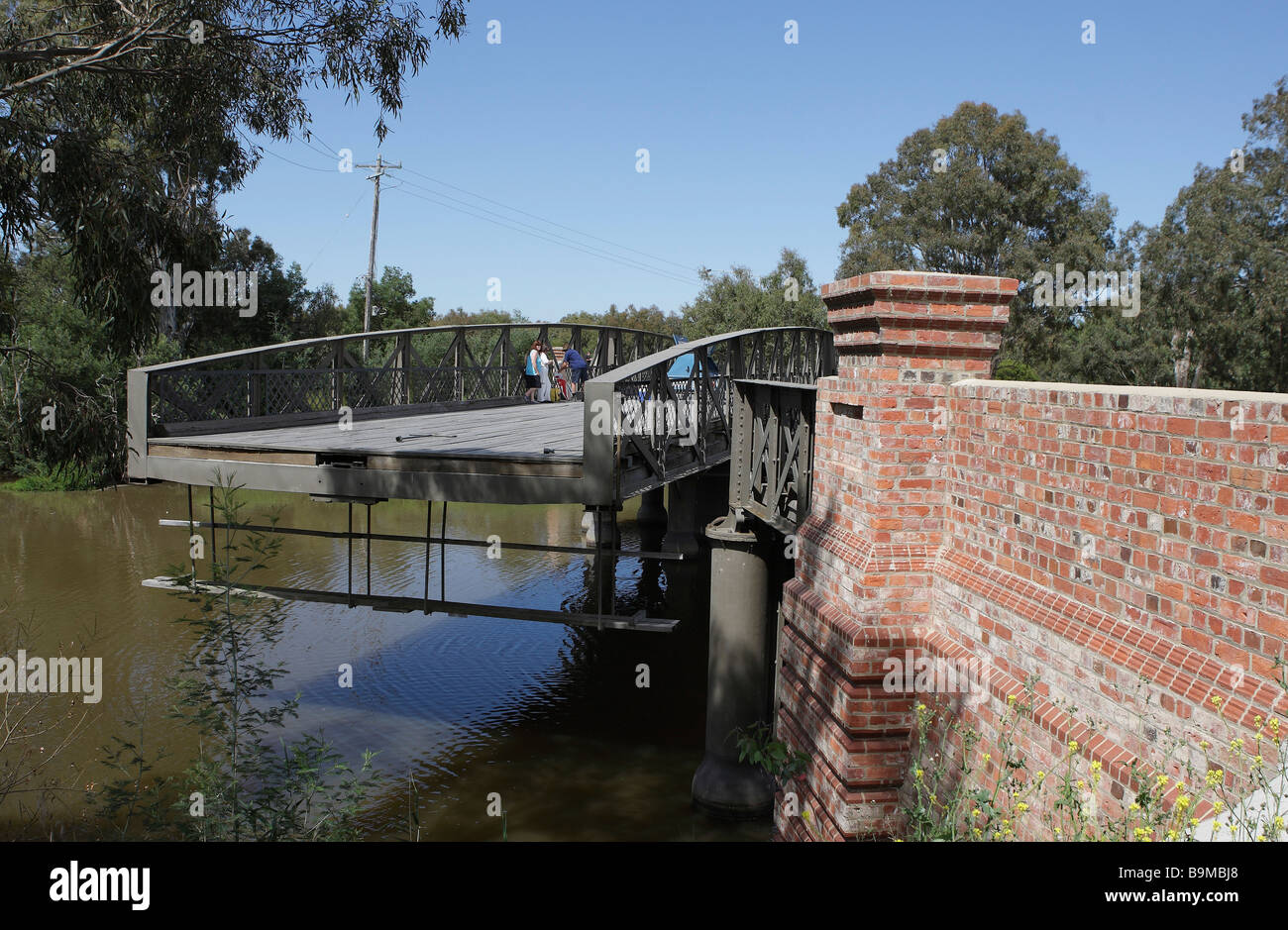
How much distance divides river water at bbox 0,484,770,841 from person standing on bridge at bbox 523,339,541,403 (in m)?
3.68

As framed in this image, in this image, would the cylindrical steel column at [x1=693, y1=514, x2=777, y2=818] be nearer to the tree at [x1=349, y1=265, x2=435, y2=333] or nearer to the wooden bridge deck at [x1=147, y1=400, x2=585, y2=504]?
the wooden bridge deck at [x1=147, y1=400, x2=585, y2=504]

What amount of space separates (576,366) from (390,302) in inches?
1115

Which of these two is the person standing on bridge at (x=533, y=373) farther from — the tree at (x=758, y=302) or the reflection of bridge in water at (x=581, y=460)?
the tree at (x=758, y=302)

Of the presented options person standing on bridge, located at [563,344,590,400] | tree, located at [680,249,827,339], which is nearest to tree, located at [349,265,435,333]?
tree, located at [680,249,827,339]

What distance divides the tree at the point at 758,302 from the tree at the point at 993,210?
15.7ft

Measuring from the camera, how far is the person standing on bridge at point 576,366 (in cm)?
1880

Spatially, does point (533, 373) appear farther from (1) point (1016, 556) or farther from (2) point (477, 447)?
(1) point (1016, 556)

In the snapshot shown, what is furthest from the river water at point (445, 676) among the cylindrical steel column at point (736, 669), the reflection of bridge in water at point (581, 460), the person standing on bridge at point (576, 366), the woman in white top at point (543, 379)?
the person standing on bridge at point (576, 366)

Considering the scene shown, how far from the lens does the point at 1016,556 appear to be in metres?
4.38

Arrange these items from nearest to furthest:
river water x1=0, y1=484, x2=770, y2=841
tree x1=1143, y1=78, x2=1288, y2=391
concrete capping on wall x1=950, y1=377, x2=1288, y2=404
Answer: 1. concrete capping on wall x1=950, y1=377, x2=1288, y2=404
2. river water x1=0, y1=484, x2=770, y2=841
3. tree x1=1143, y1=78, x2=1288, y2=391

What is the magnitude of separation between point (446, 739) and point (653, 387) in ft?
17.8

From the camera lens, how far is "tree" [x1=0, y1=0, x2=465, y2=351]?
1016 cm

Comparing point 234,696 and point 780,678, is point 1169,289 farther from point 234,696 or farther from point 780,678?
point 234,696

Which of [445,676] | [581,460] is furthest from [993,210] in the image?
[581,460]
